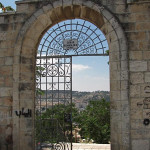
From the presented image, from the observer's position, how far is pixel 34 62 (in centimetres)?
594

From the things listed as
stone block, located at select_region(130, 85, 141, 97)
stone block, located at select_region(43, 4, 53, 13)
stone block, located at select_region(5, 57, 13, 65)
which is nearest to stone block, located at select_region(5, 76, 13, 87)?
stone block, located at select_region(5, 57, 13, 65)

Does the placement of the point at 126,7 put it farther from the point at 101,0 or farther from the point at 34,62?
the point at 34,62

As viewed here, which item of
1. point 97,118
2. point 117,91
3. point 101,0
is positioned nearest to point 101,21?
point 101,0

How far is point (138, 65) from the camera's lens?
16.7 feet

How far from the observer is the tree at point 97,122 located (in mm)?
12072

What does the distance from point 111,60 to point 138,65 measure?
0.70 meters

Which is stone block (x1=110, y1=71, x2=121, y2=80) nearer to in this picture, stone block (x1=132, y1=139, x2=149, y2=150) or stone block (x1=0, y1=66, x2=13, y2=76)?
stone block (x1=132, y1=139, x2=149, y2=150)

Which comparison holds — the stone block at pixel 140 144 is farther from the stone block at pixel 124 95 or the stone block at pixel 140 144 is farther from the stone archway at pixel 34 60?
the stone block at pixel 124 95

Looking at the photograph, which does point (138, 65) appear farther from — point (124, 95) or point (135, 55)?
point (124, 95)

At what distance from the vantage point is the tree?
39.6 feet

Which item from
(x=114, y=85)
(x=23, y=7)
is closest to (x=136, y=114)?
(x=114, y=85)

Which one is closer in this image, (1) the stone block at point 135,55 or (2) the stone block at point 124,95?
(2) the stone block at point 124,95

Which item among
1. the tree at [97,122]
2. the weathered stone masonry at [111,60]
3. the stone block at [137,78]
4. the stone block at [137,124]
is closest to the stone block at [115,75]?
the weathered stone masonry at [111,60]

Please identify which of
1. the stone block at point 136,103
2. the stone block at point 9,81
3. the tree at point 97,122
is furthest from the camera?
the tree at point 97,122
